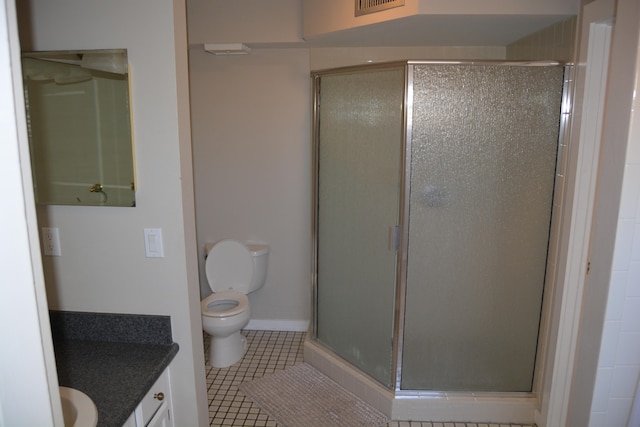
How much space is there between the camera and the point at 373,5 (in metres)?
2.37

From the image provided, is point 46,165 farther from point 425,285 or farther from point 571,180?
point 571,180

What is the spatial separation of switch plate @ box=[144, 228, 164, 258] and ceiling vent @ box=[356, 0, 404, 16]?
164 cm

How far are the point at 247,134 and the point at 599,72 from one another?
7.30 ft

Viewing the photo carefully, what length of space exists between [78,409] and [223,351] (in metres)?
1.90

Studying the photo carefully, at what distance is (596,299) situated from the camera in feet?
5.78

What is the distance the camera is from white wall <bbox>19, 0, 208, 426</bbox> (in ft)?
5.02

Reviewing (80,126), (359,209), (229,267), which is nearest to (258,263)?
(229,267)

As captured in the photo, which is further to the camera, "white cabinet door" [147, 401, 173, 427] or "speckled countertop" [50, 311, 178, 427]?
"white cabinet door" [147, 401, 173, 427]

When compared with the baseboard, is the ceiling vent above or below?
above

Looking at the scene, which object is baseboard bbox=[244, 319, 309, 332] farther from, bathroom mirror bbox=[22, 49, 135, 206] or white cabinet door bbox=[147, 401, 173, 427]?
bathroom mirror bbox=[22, 49, 135, 206]

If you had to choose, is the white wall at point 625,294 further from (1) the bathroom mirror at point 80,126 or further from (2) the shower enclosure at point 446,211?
(1) the bathroom mirror at point 80,126

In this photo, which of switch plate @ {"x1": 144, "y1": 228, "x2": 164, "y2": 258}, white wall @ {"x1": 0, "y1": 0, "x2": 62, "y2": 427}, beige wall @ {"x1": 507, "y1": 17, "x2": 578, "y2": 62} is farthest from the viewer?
beige wall @ {"x1": 507, "y1": 17, "x2": 578, "y2": 62}

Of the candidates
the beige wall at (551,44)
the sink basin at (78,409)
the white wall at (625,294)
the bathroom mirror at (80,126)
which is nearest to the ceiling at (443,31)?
the beige wall at (551,44)

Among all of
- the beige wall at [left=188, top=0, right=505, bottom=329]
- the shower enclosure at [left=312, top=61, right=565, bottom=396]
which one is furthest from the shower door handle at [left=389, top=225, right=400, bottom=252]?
the beige wall at [left=188, top=0, right=505, bottom=329]
